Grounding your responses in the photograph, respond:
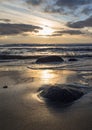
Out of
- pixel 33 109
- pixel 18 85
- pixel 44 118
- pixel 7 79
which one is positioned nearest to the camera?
pixel 44 118

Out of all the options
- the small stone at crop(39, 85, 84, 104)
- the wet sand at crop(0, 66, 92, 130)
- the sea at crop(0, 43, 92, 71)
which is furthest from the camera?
the sea at crop(0, 43, 92, 71)

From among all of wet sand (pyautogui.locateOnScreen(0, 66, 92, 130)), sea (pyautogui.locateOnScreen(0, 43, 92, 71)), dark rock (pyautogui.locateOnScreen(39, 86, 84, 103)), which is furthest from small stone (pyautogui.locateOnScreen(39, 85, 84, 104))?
sea (pyautogui.locateOnScreen(0, 43, 92, 71))

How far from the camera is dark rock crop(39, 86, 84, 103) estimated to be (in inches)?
522

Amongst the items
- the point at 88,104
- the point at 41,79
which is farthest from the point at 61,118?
the point at 41,79

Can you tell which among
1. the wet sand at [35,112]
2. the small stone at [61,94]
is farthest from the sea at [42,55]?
the wet sand at [35,112]

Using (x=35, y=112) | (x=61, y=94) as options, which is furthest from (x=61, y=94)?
(x=35, y=112)

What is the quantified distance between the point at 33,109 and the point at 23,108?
426 mm

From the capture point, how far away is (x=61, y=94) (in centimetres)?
1345

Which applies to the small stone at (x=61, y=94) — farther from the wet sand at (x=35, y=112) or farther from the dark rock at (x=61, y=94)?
the wet sand at (x=35, y=112)

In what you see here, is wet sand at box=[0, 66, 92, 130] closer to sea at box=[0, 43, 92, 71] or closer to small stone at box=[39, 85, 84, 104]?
small stone at box=[39, 85, 84, 104]

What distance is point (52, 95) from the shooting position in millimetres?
13594

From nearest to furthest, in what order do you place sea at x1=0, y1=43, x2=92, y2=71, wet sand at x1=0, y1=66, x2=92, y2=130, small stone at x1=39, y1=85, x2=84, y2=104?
wet sand at x1=0, y1=66, x2=92, y2=130 → small stone at x1=39, y1=85, x2=84, y2=104 → sea at x1=0, y1=43, x2=92, y2=71

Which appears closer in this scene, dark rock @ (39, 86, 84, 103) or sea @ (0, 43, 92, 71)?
dark rock @ (39, 86, 84, 103)

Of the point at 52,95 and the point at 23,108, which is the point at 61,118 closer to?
the point at 23,108
